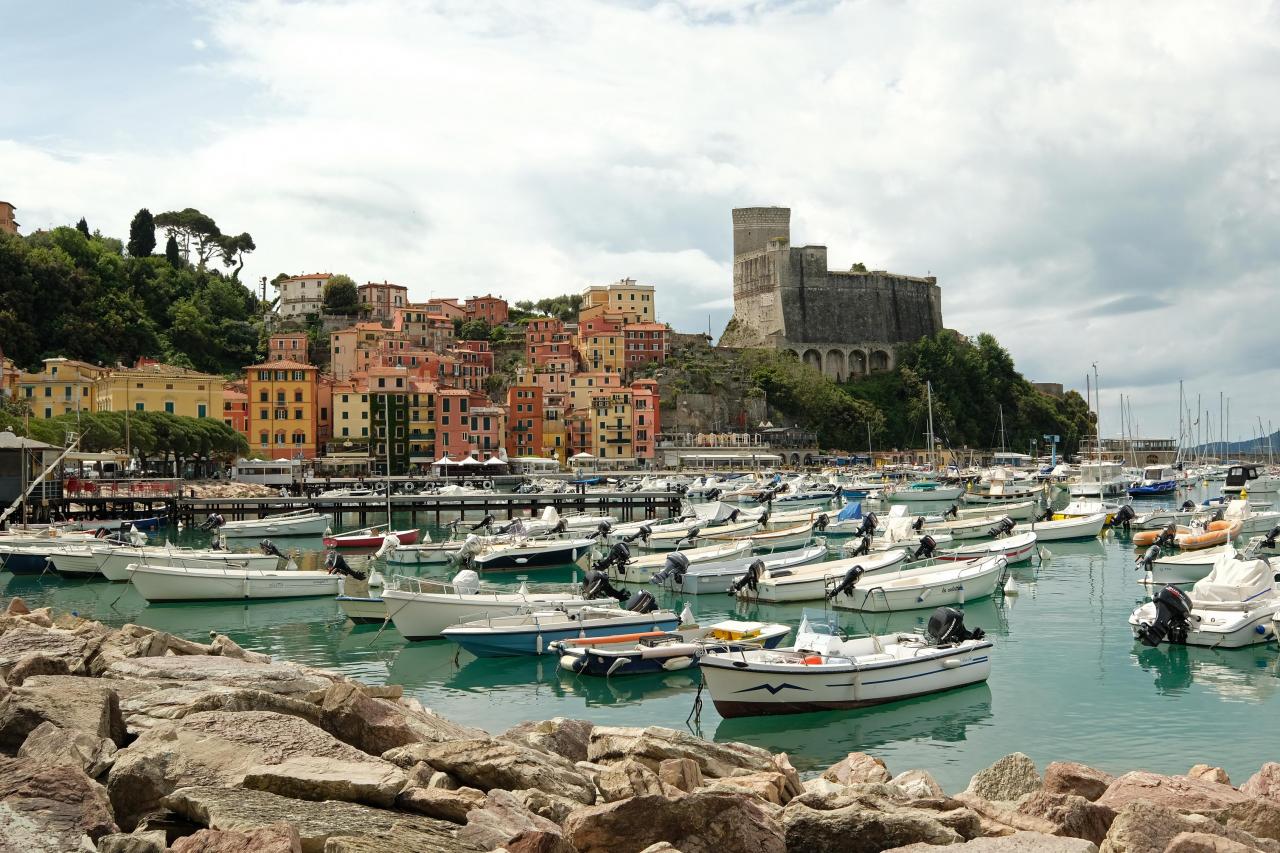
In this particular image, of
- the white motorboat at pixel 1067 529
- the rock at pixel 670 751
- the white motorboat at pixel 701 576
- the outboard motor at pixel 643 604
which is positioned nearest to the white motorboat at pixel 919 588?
the white motorboat at pixel 701 576

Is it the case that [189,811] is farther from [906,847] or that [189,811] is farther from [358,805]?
[906,847]

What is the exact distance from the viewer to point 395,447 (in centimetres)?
9125

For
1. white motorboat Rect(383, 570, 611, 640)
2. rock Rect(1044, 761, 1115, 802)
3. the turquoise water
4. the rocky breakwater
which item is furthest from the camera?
white motorboat Rect(383, 570, 611, 640)

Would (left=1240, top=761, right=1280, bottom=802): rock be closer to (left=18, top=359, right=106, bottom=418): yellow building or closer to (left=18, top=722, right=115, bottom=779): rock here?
(left=18, top=722, right=115, bottom=779): rock

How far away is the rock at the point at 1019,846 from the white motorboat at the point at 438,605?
16980 mm

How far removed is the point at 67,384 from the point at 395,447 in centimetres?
2388

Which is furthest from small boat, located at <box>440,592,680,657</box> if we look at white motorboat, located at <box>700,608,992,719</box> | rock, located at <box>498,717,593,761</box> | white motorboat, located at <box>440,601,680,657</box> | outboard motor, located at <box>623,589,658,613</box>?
rock, located at <box>498,717,593,761</box>

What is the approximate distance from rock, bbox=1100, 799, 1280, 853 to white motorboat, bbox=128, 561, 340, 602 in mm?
27650

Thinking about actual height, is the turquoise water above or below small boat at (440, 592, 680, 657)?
below

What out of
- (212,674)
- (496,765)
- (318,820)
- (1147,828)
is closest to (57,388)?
(212,674)

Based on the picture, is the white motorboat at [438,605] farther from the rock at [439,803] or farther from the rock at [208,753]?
the rock at [439,803]

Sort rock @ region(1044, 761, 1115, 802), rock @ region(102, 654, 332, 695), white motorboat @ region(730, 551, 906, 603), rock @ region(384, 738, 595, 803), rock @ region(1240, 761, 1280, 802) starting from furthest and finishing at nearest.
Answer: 1. white motorboat @ region(730, 551, 906, 603)
2. rock @ region(102, 654, 332, 695)
3. rock @ region(1240, 761, 1280, 802)
4. rock @ region(1044, 761, 1115, 802)
5. rock @ region(384, 738, 595, 803)

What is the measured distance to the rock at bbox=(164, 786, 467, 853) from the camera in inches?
324

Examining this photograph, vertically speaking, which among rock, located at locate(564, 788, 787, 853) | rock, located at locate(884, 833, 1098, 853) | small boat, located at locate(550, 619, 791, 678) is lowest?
small boat, located at locate(550, 619, 791, 678)
